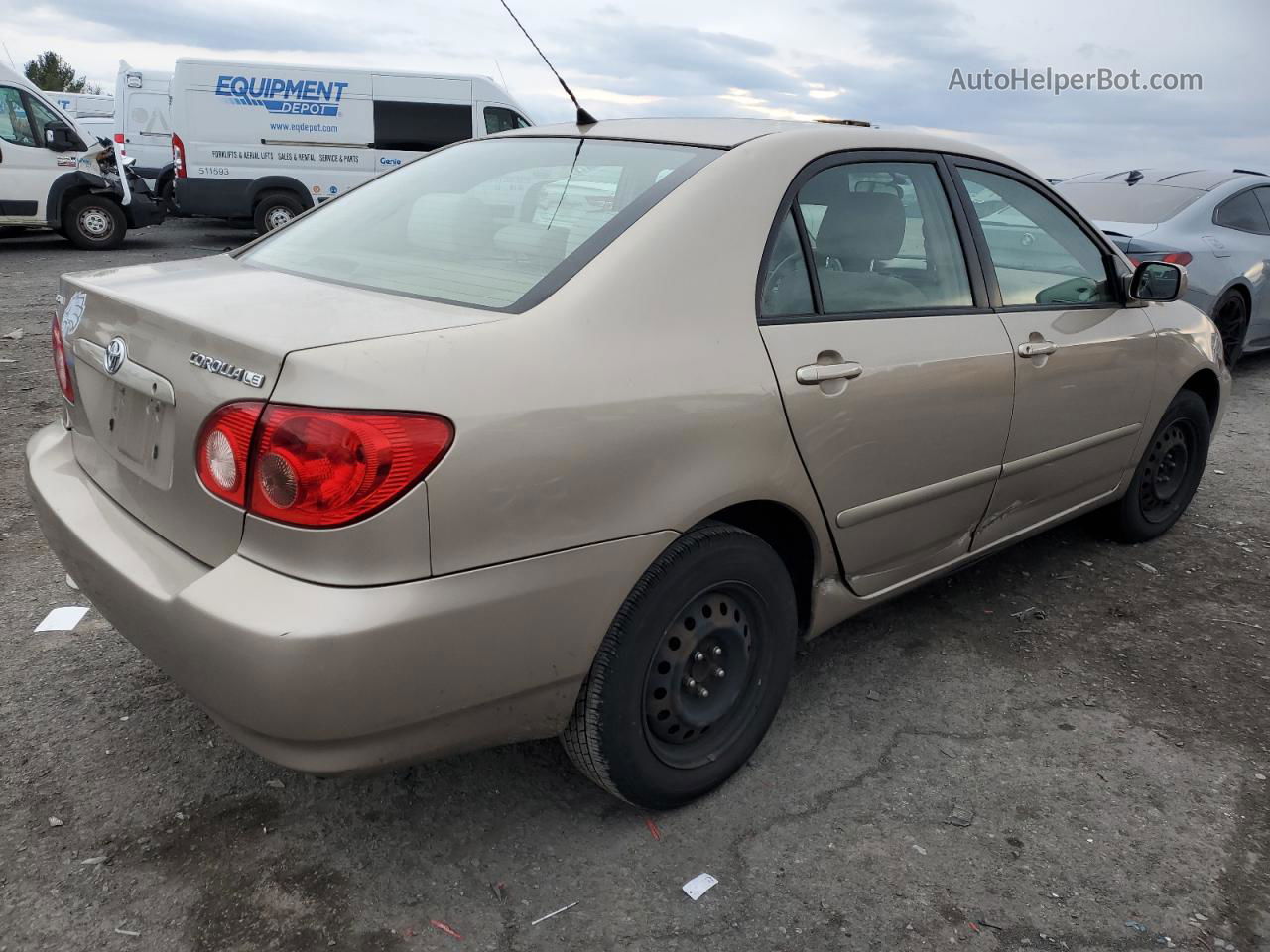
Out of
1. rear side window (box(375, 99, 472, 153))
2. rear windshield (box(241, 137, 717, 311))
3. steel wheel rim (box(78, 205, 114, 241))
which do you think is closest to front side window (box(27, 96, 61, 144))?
steel wheel rim (box(78, 205, 114, 241))

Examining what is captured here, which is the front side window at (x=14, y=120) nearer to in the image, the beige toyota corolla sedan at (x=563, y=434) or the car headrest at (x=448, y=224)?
the beige toyota corolla sedan at (x=563, y=434)

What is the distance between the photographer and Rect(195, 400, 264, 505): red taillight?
6.10 feet

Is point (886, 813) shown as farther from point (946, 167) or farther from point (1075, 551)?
point (1075, 551)

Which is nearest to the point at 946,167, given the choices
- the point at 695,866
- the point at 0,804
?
the point at 695,866

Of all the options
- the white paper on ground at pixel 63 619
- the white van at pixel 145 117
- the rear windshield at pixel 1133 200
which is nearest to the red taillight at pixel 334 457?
the white paper on ground at pixel 63 619

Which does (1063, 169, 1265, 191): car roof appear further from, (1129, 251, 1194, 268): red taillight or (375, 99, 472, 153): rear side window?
(375, 99, 472, 153): rear side window

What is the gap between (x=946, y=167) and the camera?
312 centimetres

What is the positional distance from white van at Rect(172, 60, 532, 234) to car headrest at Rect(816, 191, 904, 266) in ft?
37.5

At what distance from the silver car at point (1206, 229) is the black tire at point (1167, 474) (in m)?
2.77

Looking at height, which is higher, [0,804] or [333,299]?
[333,299]

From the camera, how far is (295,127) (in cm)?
Result: 1359

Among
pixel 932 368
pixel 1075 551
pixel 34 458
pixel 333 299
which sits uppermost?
pixel 333 299

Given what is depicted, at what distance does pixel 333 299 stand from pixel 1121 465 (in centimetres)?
299

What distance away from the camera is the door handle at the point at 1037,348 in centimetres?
310
